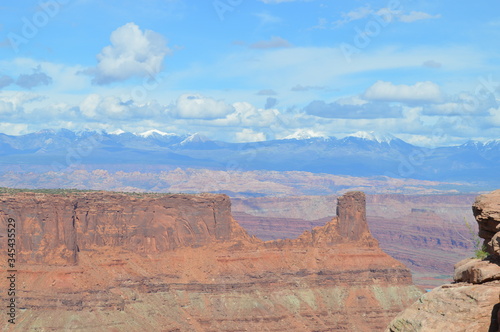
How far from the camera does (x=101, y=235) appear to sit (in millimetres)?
128500

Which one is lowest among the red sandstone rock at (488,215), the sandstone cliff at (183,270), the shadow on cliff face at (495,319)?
the sandstone cliff at (183,270)

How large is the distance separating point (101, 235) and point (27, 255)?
46.6ft

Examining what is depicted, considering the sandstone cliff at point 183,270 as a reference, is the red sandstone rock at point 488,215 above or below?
above

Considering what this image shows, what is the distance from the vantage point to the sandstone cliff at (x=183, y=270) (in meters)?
114

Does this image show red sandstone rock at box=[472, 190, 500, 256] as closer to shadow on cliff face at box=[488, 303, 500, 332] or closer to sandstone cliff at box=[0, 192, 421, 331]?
shadow on cliff face at box=[488, 303, 500, 332]

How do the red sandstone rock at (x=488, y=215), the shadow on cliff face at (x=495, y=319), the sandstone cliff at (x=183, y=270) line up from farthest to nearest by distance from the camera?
the sandstone cliff at (x=183, y=270), the red sandstone rock at (x=488, y=215), the shadow on cliff face at (x=495, y=319)

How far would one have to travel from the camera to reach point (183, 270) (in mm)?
129625

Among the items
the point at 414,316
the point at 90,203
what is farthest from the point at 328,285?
the point at 414,316

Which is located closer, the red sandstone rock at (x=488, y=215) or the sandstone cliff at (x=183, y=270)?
the red sandstone rock at (x=488, y=215)

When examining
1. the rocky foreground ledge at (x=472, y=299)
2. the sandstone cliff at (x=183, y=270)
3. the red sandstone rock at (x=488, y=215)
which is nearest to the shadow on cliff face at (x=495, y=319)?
the rocky foreground ledge at (x=472, y=299)

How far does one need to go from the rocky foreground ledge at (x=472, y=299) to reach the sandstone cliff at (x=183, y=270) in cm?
8852

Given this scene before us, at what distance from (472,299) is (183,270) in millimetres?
109128

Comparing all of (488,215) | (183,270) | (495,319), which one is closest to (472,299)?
(495,319)

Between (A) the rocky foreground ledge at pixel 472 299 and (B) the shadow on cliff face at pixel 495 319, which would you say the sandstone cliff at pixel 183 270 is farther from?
(B) the shadow on cliff face at pixel 495 319
